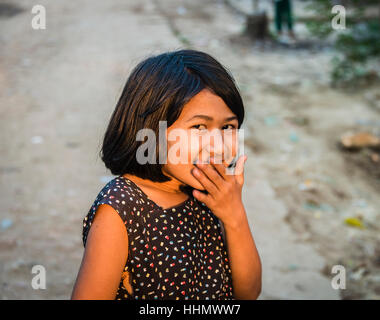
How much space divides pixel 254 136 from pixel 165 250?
3.16 meters

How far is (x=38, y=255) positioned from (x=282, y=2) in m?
6.09

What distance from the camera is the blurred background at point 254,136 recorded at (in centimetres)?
274

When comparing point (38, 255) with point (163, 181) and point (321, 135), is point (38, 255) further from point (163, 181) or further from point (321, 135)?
point (321, 135)

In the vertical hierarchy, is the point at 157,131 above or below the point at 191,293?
above

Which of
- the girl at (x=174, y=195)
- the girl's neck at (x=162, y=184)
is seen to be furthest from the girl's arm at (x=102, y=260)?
the girl's neck at (x=162, y=184)

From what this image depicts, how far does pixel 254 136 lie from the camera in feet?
14.3

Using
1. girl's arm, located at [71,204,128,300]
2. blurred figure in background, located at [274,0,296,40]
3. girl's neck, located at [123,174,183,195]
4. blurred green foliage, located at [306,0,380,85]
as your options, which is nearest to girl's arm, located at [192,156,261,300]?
girl's neck, located at [123,174,183,195]

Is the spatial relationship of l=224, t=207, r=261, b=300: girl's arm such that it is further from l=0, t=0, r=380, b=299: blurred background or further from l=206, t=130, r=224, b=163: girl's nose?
l=0, t=0, r=380, b=299: blurred background

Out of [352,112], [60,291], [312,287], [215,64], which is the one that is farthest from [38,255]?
[352,112]

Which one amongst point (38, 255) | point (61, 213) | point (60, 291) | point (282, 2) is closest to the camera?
point (60, 291)

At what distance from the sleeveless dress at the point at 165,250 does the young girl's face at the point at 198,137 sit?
13 cm

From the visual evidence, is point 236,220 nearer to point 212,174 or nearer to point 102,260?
point 212,174

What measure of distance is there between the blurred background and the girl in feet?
3.05

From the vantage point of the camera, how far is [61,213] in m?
3.12
